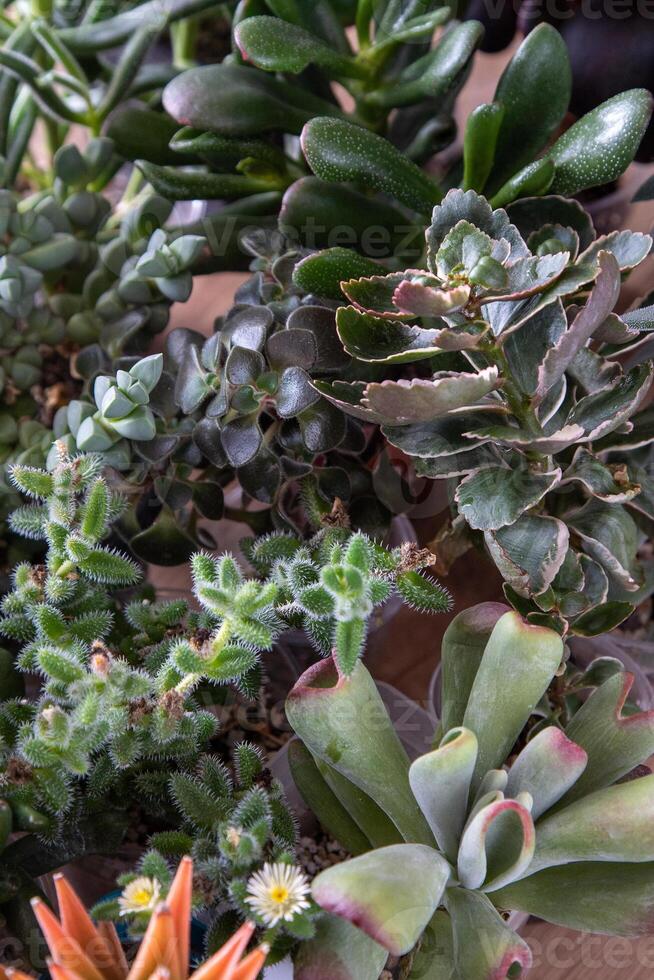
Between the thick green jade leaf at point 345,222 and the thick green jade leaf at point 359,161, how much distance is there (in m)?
0.03

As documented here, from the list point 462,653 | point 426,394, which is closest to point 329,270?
point 426,394

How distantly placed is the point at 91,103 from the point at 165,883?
2.40 feet

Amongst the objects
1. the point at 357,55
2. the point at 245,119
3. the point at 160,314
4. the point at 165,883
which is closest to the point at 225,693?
the point at 165,883

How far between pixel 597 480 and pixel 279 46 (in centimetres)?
42

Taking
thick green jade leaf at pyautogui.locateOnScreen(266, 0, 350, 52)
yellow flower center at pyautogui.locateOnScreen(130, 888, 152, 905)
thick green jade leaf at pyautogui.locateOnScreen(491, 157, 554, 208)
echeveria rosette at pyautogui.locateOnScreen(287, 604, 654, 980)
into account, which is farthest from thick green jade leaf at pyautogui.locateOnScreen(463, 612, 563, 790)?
thick green jade leaf at pyautogui.locateOnScreen(266, 0, 350, 52)

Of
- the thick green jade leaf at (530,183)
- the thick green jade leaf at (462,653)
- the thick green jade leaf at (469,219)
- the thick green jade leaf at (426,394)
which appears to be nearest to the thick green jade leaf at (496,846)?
the thick green jade leaf at (462,653)

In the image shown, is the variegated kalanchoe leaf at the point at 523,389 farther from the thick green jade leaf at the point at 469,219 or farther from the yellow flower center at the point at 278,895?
the yellow flower center at the point at 278,895

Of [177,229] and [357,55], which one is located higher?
[357,55]

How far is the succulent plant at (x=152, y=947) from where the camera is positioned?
1.38 ft

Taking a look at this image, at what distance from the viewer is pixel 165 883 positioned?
0.50 meters

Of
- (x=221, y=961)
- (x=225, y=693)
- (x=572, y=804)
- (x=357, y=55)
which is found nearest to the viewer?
(x=221, y=961)

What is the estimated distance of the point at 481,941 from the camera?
51cm

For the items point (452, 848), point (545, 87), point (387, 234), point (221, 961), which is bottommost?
point (452, 848)

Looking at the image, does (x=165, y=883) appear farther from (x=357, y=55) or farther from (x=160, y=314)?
(x=357, y=55)
